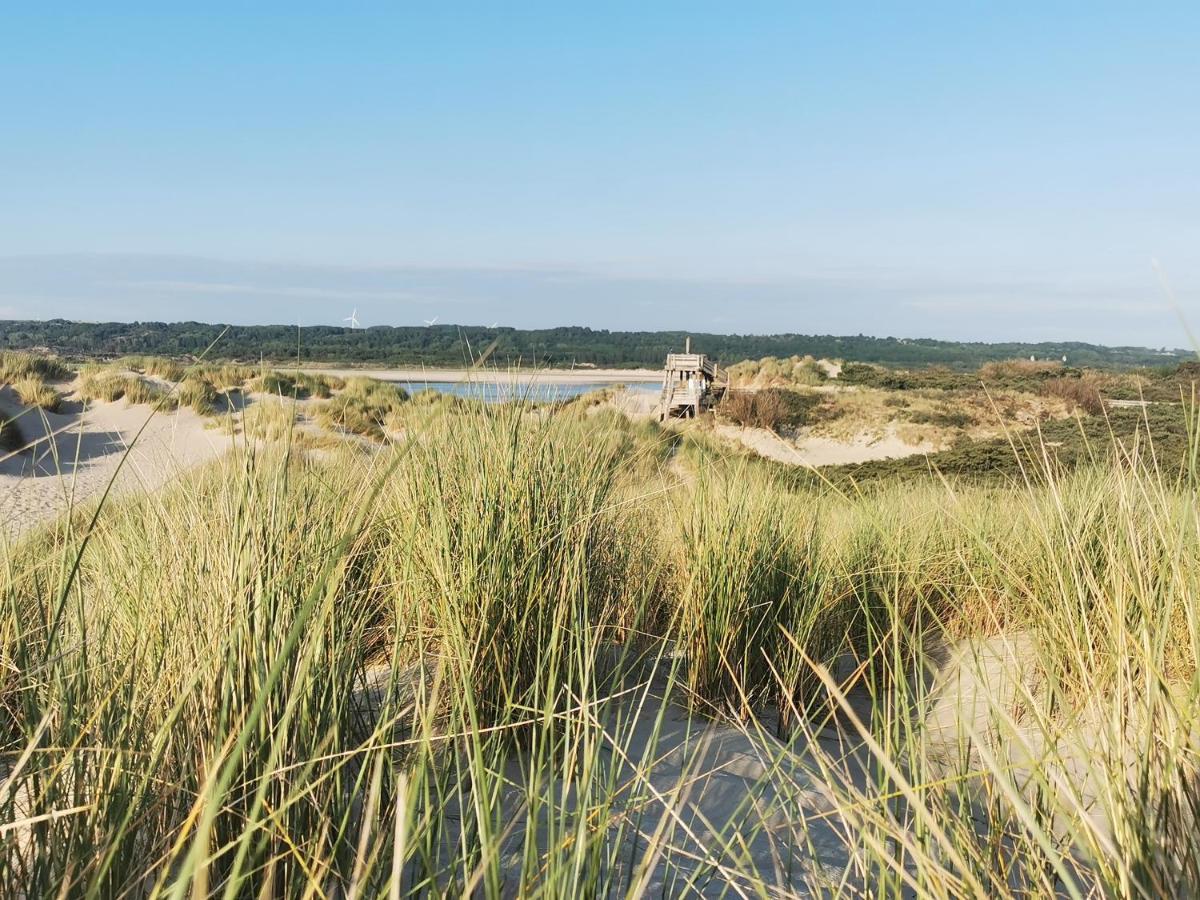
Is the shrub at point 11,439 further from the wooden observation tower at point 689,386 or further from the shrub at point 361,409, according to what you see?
the wooden observation tower at point 689,386

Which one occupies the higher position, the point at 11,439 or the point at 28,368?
the point at 28,368

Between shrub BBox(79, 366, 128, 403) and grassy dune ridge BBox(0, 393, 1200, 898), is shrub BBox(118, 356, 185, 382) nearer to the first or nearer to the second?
shrub BBox(79, 366, 128, 403)

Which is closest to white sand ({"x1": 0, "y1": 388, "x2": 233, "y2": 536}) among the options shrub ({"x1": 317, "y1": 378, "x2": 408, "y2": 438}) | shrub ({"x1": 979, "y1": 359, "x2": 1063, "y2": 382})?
shrub ({"x1": 317, "y1": 378, "x2": 408, "y2": 438})

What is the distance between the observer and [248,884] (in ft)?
4.10

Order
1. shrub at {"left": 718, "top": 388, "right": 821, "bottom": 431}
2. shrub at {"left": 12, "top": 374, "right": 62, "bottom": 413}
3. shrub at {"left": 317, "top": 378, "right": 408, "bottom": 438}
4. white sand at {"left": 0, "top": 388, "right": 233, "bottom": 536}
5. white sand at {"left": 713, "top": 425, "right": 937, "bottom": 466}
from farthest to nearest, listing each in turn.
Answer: shrub at {"left": 718, "top": 388, "right": 821, "bottom": 431}, white sand at {"left": 713, "top": 425, "right": 937, "bottom": 466}, shrub at {"left": 317, "top": 378, "right": 408, "bottom": 438}, shrub at {"left": 12, "top": 374, "right": 62, "bottom": 413}, white sand at {"left": 0, "top": 388, "right": 233, "bottom": 536}

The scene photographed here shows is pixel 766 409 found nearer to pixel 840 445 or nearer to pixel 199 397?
pixel 840 445

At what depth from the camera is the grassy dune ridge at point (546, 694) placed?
100cm

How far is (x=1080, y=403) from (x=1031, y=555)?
18732mm

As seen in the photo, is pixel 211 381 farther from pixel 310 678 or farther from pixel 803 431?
pixel 310 678

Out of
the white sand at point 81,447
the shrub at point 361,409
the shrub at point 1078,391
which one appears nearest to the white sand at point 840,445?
the shrub at point 1078,391

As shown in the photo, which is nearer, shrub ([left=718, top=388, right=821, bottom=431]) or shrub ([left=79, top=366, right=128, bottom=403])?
shrub ([left=79, top=366, right=128, bottom=403])

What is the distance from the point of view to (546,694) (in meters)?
1.20

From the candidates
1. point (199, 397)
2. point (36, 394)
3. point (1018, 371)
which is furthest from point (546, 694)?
Answer: point (1018, 371)

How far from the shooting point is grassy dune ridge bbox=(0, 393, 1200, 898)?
1.00m
